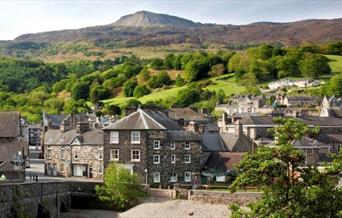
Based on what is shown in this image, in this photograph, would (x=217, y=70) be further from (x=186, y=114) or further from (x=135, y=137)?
(x=135, y=137)

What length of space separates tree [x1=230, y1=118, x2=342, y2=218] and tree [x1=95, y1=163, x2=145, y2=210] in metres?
30.4

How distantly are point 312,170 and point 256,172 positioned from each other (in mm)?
2101

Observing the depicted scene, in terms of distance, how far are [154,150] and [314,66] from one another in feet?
397

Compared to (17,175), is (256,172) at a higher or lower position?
higher

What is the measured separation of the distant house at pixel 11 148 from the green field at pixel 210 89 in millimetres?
96921

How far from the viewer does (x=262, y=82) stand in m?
183

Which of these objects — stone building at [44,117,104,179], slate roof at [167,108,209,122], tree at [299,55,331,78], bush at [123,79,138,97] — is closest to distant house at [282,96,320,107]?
tree at [299,55,331,78]

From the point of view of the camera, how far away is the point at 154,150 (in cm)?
6053

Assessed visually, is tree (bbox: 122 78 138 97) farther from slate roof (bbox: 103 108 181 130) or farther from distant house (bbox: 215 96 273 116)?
slate roof (bbox: 103 108 181 130)

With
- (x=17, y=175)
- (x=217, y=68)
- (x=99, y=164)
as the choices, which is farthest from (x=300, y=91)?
(x=17, y=175)

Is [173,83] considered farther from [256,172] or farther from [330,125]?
[256,172]

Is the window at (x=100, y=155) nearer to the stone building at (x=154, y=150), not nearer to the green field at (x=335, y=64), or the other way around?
the stone building at (x=154, y=150)

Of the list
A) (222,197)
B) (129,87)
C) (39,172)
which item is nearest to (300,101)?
(129,87)

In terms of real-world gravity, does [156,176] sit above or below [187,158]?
below
